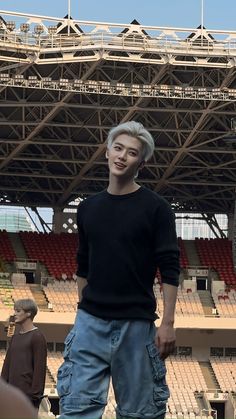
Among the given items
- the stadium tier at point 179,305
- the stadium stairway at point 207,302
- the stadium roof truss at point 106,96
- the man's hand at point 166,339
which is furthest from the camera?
the stadium stairway at point 207,302

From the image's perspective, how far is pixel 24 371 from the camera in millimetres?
9891

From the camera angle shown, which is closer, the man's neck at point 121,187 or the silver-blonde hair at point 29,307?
the man's neck at point 121,187

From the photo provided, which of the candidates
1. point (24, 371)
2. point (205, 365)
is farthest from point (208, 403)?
point (24, 371)

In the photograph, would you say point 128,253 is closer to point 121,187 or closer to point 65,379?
point 121,187

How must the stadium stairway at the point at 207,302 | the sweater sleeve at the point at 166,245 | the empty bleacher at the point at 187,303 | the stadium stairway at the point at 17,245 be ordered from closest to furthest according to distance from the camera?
the sweater sleeve at the point at 166,245, the empty bleacher at the point at 187,303, the stadium stairway at the point at 207,302, the stadium stairway at the point at 17,245

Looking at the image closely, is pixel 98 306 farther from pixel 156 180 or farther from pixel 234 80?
pixel 156 180

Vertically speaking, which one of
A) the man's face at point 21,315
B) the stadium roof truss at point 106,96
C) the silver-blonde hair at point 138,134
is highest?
the stadium roof truss at point 106,96

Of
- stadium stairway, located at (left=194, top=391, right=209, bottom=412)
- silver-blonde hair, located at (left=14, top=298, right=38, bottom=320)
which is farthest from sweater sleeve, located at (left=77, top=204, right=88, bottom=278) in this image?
stadium stairway, located at (left=194, top=391, right=209, bottom=412)

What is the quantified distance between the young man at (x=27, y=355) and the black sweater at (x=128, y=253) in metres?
3.27

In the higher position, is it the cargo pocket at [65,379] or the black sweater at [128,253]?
the black sweater at [128,253]

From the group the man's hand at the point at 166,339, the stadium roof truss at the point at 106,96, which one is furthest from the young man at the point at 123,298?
the stadium roof truss at the point at 106,96

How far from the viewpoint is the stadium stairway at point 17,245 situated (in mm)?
43000

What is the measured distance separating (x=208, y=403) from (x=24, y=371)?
89.6ft

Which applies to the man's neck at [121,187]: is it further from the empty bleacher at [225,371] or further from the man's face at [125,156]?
the empty bleacher at [225,371]
